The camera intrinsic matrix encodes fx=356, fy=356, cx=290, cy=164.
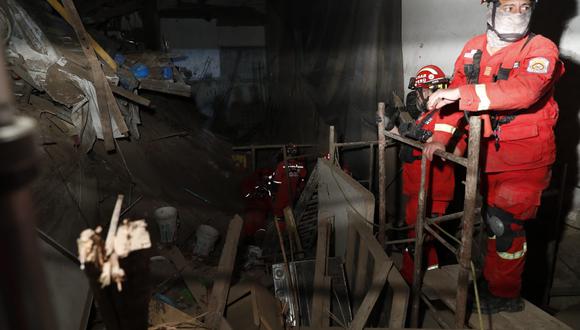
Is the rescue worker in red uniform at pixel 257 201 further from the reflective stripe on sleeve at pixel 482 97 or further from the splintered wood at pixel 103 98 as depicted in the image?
the reflective stripe on sleeve at pixel 482 97

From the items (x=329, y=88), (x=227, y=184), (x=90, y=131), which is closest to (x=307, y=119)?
(x=329, y=88)

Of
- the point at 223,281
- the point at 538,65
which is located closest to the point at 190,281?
the point at 223,281

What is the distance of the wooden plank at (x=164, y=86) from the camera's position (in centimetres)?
607

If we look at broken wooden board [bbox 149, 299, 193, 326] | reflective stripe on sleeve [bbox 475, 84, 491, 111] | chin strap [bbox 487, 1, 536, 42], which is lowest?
broken wooden board [bbox 149, 299, 193, 326]

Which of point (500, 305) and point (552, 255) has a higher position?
point (500, 305)

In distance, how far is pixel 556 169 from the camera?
3008 mm

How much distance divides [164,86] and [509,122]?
5.56 m

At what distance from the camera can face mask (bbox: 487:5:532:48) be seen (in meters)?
2.08

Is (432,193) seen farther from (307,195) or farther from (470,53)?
(307,195)

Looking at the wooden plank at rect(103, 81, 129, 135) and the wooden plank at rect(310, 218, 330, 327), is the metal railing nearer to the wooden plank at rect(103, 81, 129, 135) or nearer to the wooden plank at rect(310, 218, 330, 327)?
the wooden plank at rect(310, 218, 330, 327)

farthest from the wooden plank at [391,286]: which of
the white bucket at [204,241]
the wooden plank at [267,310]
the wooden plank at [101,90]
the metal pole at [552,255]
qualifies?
the wooden plank at [101,90]

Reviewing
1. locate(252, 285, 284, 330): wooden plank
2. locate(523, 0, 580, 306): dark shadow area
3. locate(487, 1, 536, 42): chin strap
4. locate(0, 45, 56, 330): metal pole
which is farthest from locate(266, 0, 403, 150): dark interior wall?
locate(0, 45, 56, 330): metal pole

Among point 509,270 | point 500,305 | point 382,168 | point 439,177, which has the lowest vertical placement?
point 500,305

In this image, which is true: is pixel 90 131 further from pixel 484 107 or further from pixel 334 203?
pixel 484 107
